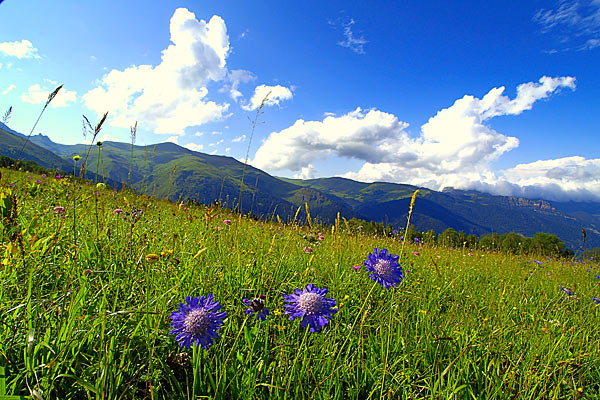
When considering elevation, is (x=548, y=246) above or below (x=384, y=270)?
below

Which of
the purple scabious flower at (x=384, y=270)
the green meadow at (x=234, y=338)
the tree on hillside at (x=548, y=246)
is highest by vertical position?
the purple scabious flower at (x=384, y=270)

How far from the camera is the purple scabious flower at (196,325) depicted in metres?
1.27

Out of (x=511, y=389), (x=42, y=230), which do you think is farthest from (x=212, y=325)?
(x=42, y=230)

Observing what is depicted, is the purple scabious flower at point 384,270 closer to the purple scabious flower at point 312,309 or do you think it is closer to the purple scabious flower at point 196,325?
Result: the purple scabious flower at point 312,309

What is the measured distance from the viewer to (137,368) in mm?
1511

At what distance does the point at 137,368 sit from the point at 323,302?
3.52 feet

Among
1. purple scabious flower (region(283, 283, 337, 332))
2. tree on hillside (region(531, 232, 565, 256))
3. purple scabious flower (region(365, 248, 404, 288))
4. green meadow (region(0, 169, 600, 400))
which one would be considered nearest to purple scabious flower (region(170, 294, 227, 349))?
green meadow (region(0, 169, 600, 400))

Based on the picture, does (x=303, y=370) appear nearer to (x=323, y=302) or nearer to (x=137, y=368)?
(x=323, y=302)

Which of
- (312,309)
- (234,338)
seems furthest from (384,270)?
(234,338)

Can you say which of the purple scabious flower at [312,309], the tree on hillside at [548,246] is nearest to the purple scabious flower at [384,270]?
the purple scabious flower at [312,309]

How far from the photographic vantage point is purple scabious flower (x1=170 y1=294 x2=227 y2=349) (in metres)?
1.27

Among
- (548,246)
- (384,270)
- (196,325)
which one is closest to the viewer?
(196,325)

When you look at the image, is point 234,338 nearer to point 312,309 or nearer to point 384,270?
point 312,309

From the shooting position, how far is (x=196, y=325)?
1279mm
